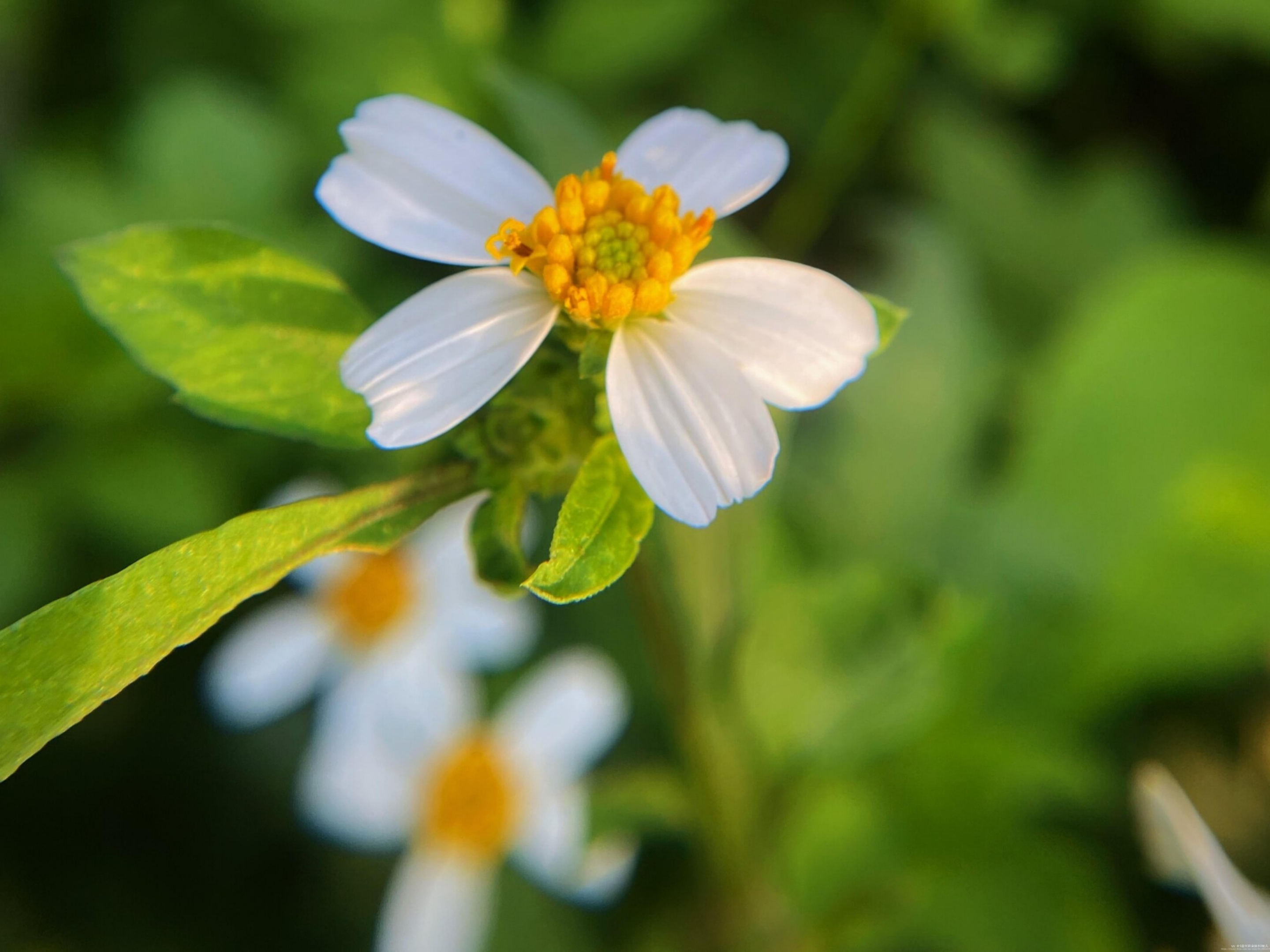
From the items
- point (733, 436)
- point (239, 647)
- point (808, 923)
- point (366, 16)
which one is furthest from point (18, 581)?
point (733, 436)

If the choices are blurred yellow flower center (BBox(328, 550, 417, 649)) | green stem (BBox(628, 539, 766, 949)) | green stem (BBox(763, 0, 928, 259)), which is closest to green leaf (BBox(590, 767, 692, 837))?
green stem (BBox(628, 539, 766, 949))

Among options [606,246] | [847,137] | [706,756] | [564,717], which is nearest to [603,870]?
[564,717]

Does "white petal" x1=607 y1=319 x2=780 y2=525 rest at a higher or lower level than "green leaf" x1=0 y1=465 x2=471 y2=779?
higher

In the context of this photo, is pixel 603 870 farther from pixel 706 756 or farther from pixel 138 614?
pixel 138 614

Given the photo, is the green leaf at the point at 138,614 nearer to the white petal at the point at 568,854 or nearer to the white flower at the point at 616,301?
the white flower at the point at 616,301

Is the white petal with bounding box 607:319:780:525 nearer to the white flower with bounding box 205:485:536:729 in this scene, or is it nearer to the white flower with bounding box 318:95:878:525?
the white flower with bounding box 318:95:878:525

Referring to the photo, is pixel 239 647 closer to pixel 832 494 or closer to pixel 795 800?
pixel 795 800

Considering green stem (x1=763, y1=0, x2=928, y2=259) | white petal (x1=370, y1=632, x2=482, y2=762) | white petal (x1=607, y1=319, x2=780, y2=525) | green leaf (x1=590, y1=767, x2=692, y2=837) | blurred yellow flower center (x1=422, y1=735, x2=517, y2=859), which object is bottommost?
blurred yellow flower center (x1=422, y1=735, x2=517, y2=859)
